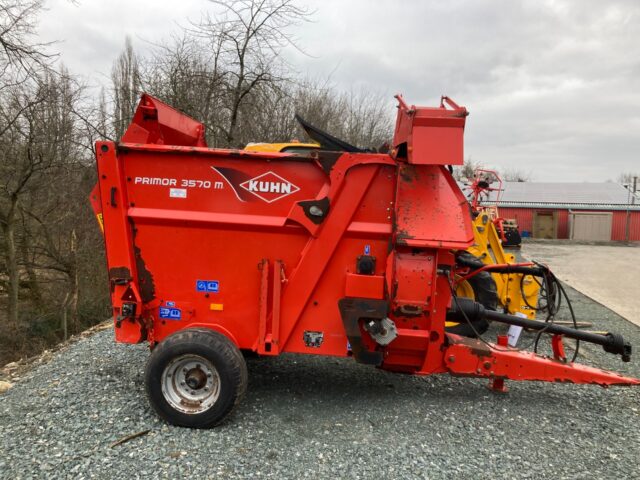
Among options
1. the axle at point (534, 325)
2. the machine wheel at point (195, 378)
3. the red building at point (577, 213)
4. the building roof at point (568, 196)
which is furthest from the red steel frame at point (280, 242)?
the building roof at point (568, 196)

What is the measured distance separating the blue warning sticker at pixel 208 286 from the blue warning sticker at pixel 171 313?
0.82 feet

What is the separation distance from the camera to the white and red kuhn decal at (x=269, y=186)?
365 cm

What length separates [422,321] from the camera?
3746 millimetres

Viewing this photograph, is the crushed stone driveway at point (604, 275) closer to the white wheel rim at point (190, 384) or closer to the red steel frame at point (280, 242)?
the red steel frame at point (280, 242)

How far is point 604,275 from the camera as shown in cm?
1498

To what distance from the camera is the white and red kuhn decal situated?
12.0 ft

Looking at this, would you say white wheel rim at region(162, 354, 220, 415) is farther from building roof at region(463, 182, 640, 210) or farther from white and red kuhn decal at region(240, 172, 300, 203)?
building roof at region(463, 182, 640, 210)

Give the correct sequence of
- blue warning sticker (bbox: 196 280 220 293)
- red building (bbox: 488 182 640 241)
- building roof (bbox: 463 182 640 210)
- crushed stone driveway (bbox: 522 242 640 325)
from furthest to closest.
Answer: building roof (bbox: 463 182 640 210), red building (bbox: 488 182 640 241), crushed stone driveway (bbox: 522 242 640 325), blue warning sticker (bbox: 196 280 220 293)

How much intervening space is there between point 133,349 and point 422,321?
3.22 metres

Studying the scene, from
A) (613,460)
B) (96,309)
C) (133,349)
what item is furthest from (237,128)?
(613,460)

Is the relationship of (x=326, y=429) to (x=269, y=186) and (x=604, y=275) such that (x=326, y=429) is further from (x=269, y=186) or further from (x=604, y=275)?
(x=604, y=275)

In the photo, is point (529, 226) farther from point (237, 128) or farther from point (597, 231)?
point (237, 128)

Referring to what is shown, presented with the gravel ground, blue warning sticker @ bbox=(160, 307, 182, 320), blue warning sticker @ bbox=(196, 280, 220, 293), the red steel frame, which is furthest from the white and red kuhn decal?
the gravel ground

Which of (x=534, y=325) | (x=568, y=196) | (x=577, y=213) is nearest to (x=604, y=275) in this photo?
(x=534, y=325)
